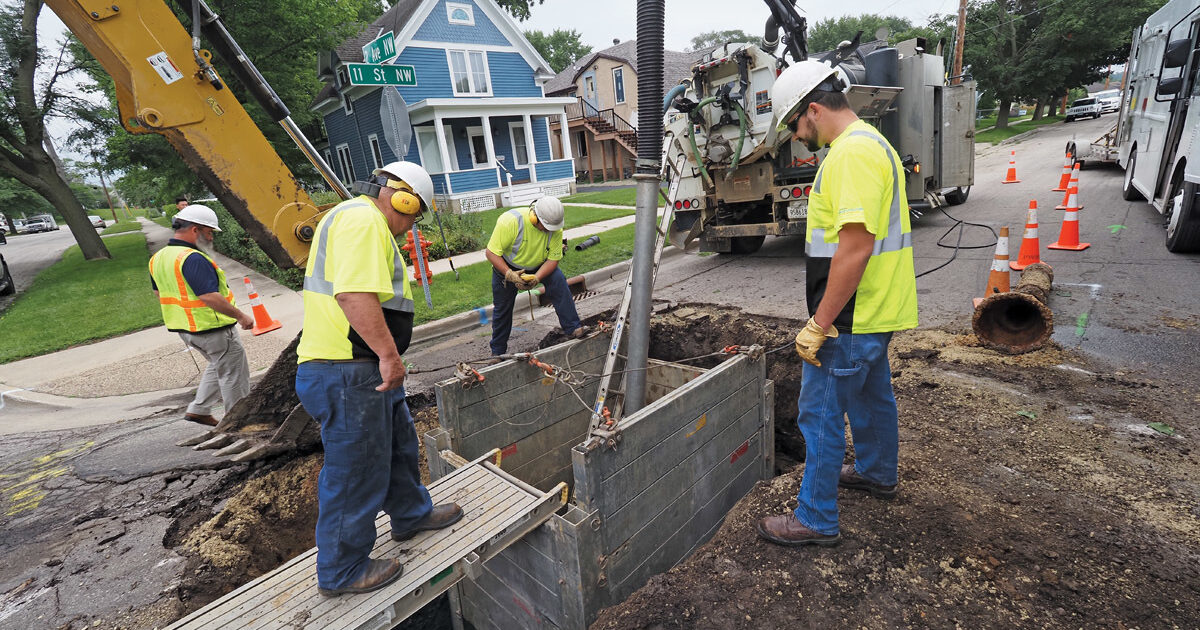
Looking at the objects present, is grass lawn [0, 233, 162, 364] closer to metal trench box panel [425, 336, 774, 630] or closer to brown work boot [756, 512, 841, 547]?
metal trench box panel [425, 336, 774, 630]

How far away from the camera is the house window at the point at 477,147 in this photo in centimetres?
2061

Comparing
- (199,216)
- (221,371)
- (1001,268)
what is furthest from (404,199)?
(1001,268)

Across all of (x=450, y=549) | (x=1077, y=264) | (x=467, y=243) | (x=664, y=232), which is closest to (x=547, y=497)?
(x=450, y=549)

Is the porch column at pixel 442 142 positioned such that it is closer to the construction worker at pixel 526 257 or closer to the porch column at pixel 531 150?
the porch column at pixel 531 150

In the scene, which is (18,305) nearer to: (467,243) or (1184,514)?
(467,243)

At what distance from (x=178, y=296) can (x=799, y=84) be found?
463 centimetres

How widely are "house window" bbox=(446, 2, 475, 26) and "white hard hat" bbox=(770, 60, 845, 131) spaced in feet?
67.2

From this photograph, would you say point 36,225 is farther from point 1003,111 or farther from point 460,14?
point 1003,111

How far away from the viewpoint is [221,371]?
4.61 m

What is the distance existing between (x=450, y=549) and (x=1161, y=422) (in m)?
4.09

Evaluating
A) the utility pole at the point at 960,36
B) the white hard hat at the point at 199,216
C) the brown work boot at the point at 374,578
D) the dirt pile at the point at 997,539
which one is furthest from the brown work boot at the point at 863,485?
the utility pole at the point at 960,36

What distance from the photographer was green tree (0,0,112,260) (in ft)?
45.7

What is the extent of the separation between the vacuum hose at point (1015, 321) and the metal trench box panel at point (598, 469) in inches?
88.5

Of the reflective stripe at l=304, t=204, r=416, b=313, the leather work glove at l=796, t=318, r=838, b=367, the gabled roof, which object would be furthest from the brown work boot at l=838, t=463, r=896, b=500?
the gabled roof
